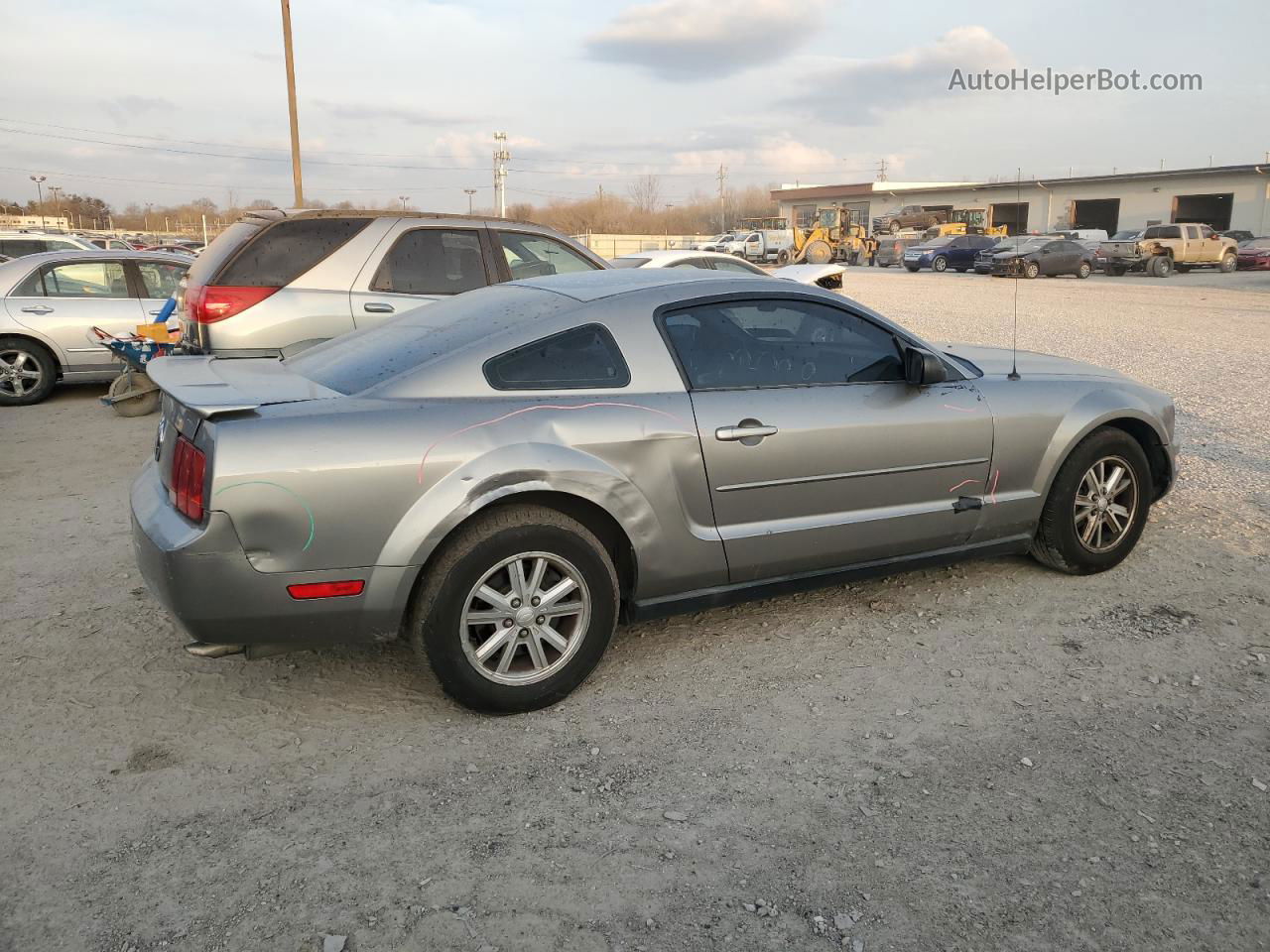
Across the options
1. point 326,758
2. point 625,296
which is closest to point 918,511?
point 625,296

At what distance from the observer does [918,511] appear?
434 cm

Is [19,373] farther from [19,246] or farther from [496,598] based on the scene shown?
[19,246]

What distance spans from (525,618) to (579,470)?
1.83 feet

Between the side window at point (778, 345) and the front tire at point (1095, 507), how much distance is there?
1108 millimetres

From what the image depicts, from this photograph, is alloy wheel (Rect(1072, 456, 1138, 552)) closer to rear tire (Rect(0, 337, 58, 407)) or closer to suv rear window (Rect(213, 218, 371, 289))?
suv rear window (Rect(213, 218, 371, 289))

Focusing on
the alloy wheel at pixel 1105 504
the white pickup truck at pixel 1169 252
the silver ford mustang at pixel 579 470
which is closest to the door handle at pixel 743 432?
the silver ford mustang at pixel 579 470

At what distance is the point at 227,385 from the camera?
3.59 meters

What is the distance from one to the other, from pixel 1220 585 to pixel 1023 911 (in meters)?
2.95

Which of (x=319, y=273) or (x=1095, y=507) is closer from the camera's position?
(x=1095, y=507)

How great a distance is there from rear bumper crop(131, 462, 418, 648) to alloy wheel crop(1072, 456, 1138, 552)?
3282 mm

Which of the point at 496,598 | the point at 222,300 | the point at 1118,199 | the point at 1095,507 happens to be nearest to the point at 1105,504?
the point at 1095,507

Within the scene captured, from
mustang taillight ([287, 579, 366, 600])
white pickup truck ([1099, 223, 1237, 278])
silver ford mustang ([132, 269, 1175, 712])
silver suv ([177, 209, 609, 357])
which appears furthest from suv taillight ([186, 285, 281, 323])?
white pickup truck ([1099, 223, 1237, 278])

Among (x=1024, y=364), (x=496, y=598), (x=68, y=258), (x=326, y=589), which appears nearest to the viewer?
(x=326, y=589)

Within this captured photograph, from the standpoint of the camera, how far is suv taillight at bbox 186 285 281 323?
696 cm
